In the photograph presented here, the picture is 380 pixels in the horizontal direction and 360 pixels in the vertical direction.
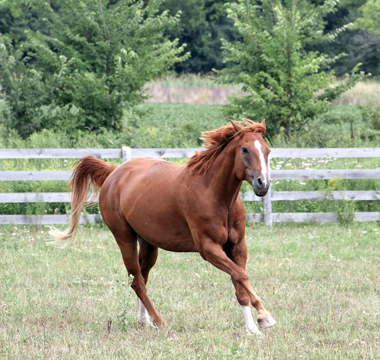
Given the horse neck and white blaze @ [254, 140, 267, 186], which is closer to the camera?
white blaze @ [254, 140, 267, 186]

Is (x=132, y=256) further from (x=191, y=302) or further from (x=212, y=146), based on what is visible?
(x=212, y=146)

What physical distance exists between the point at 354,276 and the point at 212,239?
9.14 feet

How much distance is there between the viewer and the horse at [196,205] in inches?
167

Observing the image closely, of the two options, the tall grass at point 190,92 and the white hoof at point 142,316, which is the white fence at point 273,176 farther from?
the tall grass at point 190,92

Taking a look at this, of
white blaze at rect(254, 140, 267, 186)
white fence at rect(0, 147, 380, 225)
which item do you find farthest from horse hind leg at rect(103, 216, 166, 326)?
white fence at rect(0, 147, 380, 225)

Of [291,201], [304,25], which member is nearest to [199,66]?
[304,25]

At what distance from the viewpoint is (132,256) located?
5.32 meters

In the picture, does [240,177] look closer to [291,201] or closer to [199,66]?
[291,201]

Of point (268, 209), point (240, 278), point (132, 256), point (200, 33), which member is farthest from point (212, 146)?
point (200, 33)

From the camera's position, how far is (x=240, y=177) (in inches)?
170

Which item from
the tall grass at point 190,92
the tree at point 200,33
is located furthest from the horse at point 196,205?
the tree at point 200,33

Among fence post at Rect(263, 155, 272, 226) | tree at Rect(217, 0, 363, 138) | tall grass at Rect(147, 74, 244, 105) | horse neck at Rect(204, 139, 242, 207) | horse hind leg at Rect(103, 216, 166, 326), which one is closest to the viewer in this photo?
horse neck at Rect(204, 139, 242, 207)

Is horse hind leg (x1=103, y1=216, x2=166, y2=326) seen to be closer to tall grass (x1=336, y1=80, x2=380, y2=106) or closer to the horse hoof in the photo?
the horse hoof

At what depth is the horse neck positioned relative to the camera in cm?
444
